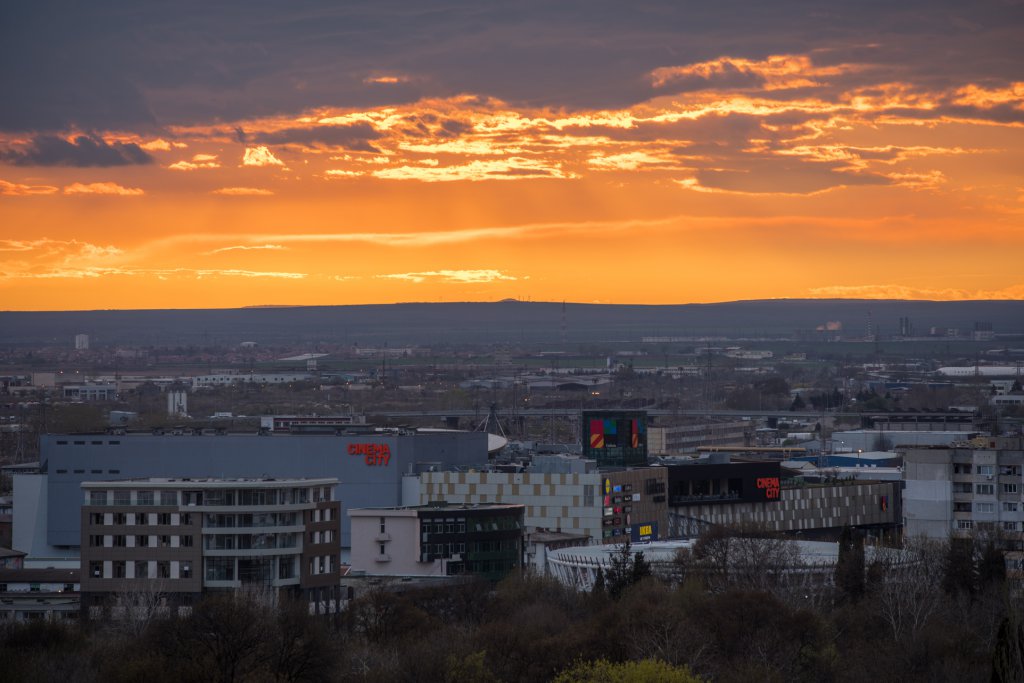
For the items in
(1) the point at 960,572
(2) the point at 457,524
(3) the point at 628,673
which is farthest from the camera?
(2) the point at 457,524

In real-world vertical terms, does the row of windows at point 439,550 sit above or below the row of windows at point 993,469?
below

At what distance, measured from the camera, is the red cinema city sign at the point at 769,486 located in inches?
3337

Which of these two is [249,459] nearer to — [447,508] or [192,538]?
[447,508]

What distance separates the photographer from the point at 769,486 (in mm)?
84938

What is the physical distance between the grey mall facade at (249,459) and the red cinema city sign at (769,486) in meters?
10.3

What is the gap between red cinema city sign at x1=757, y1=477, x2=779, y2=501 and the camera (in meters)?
84.8

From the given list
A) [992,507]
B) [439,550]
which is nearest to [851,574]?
[992,507]

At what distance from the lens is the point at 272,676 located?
4362cm

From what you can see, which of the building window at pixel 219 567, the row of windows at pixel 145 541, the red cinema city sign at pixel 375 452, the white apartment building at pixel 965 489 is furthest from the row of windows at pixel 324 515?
the red cinema city sign at pixel 375 452

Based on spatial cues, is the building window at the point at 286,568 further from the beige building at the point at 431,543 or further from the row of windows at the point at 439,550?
the row of windows at the point at 439,550

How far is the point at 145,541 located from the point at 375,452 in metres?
22.9

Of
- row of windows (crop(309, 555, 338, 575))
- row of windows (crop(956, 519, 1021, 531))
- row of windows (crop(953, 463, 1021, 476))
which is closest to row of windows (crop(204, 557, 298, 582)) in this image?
row of windows (crop(309, 555, 338, 575))

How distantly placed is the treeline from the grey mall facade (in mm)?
21291

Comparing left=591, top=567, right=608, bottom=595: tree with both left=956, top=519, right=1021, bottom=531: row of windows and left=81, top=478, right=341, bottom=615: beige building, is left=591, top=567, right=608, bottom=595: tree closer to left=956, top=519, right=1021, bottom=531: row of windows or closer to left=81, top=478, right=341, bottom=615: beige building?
left=81, top=478, right=341, bottom=615: beige building
